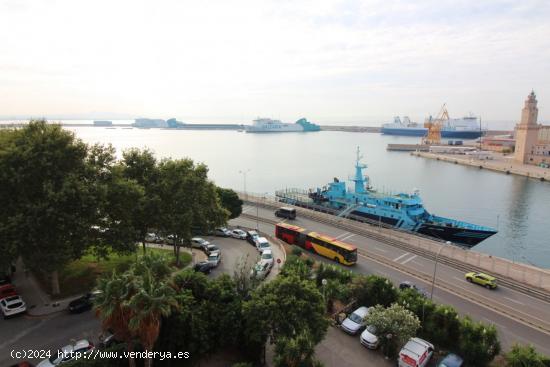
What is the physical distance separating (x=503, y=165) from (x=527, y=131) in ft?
49.2

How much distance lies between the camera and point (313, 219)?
43.1m

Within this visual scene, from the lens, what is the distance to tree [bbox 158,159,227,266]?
85.6 feet

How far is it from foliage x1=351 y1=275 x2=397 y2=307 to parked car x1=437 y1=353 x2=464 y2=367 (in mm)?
4238

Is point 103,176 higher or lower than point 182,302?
higher

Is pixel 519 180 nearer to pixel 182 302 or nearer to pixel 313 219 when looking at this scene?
pixel 313 219

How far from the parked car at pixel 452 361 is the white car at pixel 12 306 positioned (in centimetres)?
2298

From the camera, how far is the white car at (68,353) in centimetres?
1518

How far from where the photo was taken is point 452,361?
16422 millimetres

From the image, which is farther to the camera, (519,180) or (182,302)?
(519,180)

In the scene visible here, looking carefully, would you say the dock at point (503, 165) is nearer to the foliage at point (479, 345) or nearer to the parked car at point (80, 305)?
the foliage at point (479, 345)

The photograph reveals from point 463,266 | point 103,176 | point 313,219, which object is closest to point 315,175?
point 313,219

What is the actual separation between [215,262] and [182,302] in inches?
455

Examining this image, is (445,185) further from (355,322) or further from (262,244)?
(355,322)

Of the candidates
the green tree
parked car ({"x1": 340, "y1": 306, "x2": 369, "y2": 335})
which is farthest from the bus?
the green tree
